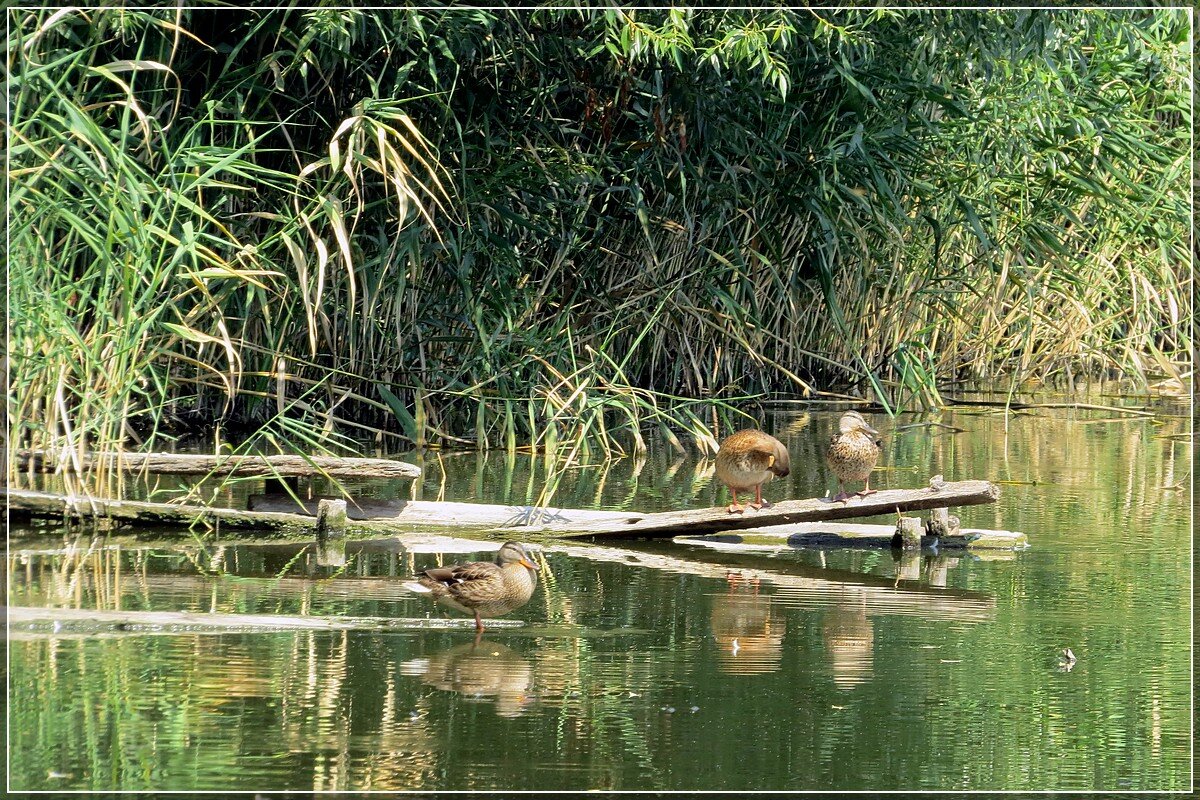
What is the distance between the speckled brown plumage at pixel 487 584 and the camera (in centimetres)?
601

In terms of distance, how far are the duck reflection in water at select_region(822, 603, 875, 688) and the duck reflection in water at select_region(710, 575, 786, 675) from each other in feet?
0.57

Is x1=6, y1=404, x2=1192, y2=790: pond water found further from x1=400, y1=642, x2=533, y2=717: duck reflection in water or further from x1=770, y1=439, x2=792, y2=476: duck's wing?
x1=770, y1=439, x2=792, y2=476: duck's wing

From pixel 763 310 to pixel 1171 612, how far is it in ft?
23.1

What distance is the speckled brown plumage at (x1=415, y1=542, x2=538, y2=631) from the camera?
601 centimetres

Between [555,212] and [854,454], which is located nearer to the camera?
[854,454]

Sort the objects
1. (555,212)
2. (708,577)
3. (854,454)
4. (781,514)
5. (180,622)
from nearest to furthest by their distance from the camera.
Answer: (180,622) < (708,577) < (781,514) < (854,454) < (555,212)

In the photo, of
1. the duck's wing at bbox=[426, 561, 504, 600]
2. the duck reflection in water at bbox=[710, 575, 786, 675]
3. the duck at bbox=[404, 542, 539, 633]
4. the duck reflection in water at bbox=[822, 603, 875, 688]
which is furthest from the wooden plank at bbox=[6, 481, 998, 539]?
the duck's wing at bbox=[426, 561, 504, 600]

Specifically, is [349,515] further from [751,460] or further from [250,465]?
[751,460]

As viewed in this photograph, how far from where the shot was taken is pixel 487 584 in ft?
19.7

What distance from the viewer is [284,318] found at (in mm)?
9961

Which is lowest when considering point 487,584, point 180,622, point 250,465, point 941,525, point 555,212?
point 180,622

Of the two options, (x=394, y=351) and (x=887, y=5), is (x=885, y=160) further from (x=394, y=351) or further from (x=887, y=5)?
(x=394, y=351)

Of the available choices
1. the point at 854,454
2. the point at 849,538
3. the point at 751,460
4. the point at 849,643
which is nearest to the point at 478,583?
the point at 849,643

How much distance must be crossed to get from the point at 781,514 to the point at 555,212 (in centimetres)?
442
